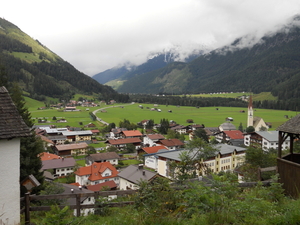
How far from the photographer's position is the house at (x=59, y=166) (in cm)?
4881

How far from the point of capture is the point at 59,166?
49500 millimetres

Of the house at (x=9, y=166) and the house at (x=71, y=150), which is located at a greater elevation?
the house at (x=9, y=166)

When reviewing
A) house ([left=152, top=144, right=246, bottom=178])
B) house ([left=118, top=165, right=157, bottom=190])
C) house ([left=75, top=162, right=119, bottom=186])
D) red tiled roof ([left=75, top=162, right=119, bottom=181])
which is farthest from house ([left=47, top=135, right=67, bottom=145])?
house ([left=118, top=165, right=157, bottom=190])

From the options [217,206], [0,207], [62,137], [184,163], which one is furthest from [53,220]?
[62,137]

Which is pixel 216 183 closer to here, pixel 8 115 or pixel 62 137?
pixel 8 115

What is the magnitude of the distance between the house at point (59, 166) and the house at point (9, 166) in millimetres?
44638

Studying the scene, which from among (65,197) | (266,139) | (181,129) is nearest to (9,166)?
(65,197)

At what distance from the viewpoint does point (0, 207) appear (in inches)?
273

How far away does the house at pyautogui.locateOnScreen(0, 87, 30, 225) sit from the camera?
6.97 meters

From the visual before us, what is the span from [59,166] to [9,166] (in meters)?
45.8

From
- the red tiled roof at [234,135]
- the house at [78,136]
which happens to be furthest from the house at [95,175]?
the red tiled roof at [234,135]

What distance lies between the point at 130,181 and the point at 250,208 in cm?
2747

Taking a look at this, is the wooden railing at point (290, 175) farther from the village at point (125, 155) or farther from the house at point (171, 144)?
the house at point (171, 144)

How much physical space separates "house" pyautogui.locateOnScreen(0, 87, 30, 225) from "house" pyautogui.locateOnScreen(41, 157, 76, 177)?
4464cm
